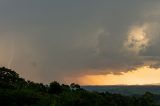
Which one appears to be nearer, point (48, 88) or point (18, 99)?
point (18, 99)

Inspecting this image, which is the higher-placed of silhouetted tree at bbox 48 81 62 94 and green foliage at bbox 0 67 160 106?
silhouetted tree at bbox 48 81 62 94

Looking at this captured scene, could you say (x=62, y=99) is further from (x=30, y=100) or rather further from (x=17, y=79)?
(x=17, y=79)

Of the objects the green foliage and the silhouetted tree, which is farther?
the silhouetted tree

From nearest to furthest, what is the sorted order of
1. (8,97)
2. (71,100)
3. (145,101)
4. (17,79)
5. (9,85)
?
1. (71,100)
2. (8,97)
3. (145,101)
4. (9,85)
5. (17,79)

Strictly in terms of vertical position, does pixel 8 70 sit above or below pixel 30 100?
above

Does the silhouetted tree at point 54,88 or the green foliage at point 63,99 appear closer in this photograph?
the green foliage at point 63,99

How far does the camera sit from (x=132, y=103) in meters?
110

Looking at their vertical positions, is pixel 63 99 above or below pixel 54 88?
below

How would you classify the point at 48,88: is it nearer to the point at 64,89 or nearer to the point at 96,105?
the point at 64,89

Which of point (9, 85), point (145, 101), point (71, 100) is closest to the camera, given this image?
point (71, 100)

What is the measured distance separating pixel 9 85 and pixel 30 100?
30222 mm

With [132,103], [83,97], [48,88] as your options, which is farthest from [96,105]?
[48,88]

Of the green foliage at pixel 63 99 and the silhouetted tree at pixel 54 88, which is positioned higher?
the silhouetted tree at pixel 54 88

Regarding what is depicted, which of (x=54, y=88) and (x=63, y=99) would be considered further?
(x=54, y=88)
